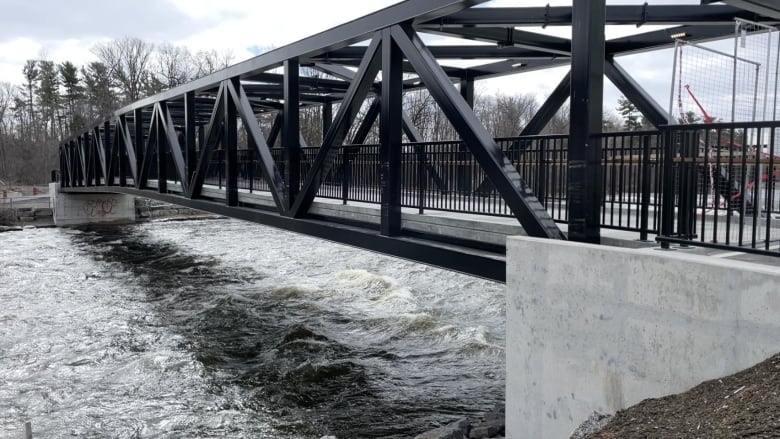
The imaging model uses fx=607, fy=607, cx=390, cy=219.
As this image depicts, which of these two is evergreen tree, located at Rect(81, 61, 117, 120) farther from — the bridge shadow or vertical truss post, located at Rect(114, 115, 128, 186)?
the bridge shadow

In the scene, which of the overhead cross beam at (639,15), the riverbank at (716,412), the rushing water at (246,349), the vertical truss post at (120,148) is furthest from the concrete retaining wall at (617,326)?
the vertical truss post at (120,148)

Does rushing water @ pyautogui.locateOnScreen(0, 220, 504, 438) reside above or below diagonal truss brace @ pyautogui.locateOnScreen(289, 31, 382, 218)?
below

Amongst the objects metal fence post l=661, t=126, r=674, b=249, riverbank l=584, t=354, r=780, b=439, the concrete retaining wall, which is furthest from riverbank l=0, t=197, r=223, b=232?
riverbank l=584, t=354, r=780, b=439

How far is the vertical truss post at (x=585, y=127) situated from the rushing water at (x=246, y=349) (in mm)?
4602

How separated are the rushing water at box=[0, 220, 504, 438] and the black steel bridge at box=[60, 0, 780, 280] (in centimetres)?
294

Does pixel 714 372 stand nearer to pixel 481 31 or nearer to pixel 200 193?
pixel 481 31

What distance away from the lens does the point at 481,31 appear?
1130cm

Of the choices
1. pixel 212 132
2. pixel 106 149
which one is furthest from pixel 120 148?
pixel 212 132

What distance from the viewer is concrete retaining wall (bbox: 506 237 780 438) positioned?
4.76 metres

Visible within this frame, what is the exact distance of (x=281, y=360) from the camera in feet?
43.0

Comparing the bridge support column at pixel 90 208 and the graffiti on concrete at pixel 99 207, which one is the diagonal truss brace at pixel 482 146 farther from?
the graffiti on concrete at pixel 99 207

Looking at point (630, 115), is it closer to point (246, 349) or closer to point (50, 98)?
point (246, 349)

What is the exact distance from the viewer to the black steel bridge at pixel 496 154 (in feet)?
20.6

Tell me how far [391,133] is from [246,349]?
725 cm
